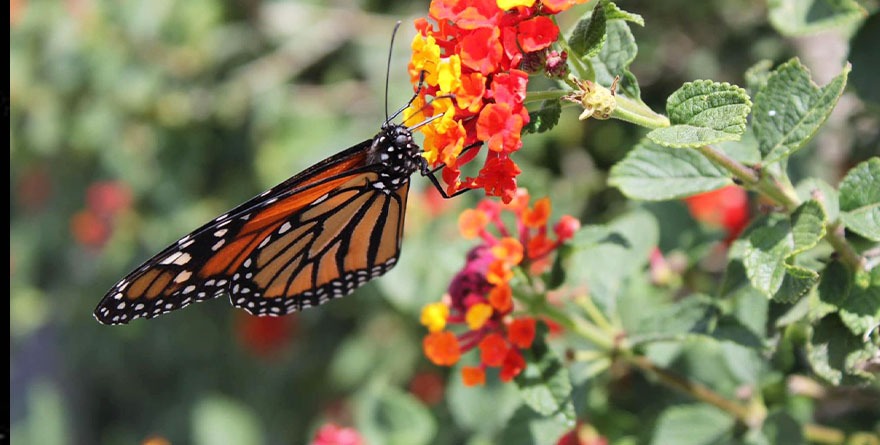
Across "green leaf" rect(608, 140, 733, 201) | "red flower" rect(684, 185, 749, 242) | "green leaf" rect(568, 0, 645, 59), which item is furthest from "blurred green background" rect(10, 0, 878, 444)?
"green leaf" rect(568, 0, 645, 59)

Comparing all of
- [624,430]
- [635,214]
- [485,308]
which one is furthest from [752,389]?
[485,308]

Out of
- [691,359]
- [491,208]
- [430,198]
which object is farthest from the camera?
[430,198]

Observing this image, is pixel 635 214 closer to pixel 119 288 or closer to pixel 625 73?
pixel 625 73

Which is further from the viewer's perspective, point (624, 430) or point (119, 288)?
point (624, 430)

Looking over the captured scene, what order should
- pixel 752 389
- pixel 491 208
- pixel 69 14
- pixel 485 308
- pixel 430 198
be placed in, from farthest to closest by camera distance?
pixel 69 14, pixel 430 198, pixel 752 389, pixel 491 208, pixel 485 308

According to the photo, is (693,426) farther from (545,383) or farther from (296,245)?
(296,245)

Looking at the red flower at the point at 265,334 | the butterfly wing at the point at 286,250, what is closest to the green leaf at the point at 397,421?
the butterfly wing at the point at 286,250
